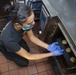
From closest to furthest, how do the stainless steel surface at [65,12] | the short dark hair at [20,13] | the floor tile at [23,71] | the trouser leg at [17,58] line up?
the short dark hair at [20,13], the stainless steel surface at [65,12], the trouser leg at [17,58], the floor tile at [23,71]

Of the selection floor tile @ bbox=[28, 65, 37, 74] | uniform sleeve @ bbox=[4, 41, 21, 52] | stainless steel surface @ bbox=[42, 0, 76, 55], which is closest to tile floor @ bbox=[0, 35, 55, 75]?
floor tile @ bbox=[28, 65, 37, 74]

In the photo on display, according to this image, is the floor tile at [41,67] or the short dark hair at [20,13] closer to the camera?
the short dark hair at [20,13]

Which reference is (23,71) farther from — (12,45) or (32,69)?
(12,45)

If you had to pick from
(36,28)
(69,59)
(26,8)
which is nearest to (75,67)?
(69,59)

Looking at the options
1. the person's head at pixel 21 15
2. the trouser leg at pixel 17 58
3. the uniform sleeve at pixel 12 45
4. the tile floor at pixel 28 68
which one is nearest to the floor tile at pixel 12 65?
the tile floor at pixel 28 68

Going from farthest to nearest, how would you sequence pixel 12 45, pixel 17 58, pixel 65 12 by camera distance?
pixel 17 58 → pixel 65 12 → pixel 12 45

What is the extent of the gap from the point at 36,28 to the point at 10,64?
60cm

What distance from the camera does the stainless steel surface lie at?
1.09 meters

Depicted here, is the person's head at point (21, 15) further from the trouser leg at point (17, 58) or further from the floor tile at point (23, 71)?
the floor tile at point (23, 71)

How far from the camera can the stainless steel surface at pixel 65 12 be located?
109 centimetres

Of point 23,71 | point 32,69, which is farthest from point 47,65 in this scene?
point 23,71

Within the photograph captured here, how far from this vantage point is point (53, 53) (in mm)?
1265

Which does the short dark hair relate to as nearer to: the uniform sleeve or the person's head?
the person's head

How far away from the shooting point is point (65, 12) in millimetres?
1244
